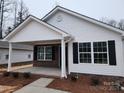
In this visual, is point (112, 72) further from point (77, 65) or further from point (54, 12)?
point (54, 12)

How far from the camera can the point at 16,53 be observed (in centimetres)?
2091

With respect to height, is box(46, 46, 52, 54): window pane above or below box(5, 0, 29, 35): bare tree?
below

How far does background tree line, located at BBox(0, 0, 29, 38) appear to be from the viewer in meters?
33.0

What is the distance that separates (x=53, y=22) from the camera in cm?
1284

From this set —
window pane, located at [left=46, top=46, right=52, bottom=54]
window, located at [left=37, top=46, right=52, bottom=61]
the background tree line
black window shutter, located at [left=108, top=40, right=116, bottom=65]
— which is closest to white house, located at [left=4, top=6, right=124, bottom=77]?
black window shutter, located at [left=108, top=40, right=116, bottom=65]

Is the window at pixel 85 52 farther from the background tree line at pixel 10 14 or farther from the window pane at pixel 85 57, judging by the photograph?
the background tree line at pixel 10 14

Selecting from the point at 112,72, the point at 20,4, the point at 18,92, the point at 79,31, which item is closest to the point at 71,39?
the point at 79,31

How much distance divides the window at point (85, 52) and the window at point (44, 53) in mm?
4496

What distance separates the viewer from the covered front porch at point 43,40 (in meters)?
10.2

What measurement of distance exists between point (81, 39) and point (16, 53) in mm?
13201

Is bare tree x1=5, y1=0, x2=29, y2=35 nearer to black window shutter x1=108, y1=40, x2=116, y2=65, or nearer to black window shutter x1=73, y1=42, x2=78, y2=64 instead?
black window shutter x1=73, y1=42, x2=78, y2=64

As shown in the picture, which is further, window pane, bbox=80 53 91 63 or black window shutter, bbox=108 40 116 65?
window pane, bbox=80 53 91 63

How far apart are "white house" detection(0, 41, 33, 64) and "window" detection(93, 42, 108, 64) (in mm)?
13360

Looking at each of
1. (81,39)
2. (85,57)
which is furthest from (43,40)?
(85,57)
